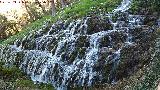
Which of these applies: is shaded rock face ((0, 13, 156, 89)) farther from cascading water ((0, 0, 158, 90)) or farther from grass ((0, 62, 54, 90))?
grass ((0, 62, 54, 90))

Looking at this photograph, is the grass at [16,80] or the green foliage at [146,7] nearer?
the grass at [16,80]

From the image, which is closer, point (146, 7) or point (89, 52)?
point (89, 52)

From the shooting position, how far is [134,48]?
22.0 metres

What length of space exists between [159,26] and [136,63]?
3.66m

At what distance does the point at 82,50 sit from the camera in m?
24.1

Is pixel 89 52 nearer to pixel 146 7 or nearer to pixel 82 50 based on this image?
pixel 82 50

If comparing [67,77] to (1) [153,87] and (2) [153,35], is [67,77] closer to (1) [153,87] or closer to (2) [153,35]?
(2) [153,35]

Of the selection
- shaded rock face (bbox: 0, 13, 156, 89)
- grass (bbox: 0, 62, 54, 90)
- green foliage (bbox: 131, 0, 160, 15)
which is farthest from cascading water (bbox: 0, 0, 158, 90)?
green foliage (bbox: 131, 0, 160, 15)

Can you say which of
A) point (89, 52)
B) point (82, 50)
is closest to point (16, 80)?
point (82, 50)

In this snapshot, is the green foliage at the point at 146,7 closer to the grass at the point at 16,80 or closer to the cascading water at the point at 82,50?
the cascading water at the point at 82,50

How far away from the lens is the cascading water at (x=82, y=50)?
73.3 feet

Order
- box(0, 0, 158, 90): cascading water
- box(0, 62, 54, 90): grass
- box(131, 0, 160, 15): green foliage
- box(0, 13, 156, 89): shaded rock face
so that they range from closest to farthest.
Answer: box(0, 13, 156, 89): shaded rock face, box(0, 0, 158, 90): cascading water, box(0, 62, 54, 90): grass, box(131, 0, 160, 15): green foliage

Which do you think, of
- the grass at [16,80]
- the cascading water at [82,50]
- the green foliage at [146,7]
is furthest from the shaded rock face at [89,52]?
the green foliage at [146,7]

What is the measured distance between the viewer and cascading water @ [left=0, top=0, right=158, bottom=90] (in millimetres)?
22328
